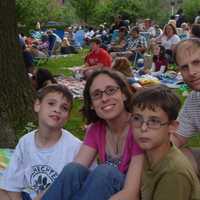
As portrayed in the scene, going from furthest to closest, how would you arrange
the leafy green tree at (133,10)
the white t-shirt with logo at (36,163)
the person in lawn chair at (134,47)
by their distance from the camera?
1. the leafy green tree at (133,10)
2. the person in lawn chair at (134,47)
3. the white t-shirt with logo at (36,163)

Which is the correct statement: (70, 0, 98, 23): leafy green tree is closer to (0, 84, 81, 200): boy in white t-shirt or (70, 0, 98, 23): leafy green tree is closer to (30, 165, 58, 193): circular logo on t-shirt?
(0, 84, 81, 200): boy in white t-shirt

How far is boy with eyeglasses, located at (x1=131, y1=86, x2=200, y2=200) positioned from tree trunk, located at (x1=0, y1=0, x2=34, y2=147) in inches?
130

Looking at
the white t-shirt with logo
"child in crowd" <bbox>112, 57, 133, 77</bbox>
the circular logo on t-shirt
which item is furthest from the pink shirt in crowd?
"child in crowd" <bbox>112, 57, 133, 77</bbox>

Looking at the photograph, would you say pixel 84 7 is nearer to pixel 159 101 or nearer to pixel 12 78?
pixel 12 78

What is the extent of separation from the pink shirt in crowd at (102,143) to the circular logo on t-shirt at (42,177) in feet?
1.11

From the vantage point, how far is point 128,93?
2.91 m

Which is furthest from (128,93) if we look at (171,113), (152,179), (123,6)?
(123,6)

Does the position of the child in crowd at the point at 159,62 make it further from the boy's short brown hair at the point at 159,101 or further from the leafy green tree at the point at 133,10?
the leafy green tree at the point at 133,10

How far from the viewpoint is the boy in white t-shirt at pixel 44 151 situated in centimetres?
312

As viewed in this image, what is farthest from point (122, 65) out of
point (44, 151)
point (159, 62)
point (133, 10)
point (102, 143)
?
point (133, 10)

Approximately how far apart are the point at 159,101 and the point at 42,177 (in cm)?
112

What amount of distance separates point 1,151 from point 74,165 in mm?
1936

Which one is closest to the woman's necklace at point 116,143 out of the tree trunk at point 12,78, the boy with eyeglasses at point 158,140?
the boy with eyeglasses at point 158,140

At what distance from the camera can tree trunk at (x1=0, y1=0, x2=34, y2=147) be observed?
5.63 m
